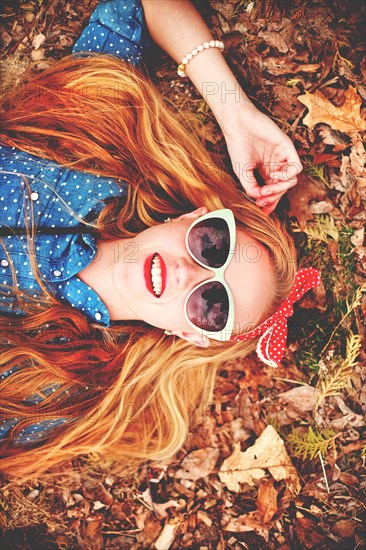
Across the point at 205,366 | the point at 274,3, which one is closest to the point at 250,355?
the point at 205,366

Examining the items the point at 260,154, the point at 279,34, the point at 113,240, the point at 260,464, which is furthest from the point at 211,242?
the point at 260,464

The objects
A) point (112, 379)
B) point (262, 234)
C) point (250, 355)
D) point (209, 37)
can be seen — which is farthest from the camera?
point (250, 355)

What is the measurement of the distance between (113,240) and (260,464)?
1.78m

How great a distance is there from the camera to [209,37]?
292cm

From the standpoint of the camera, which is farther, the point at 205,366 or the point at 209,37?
the point at 205,366

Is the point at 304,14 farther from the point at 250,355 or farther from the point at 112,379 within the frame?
the point at 112,379

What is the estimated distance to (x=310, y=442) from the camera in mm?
3055

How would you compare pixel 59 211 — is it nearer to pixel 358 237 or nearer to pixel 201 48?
pixel 201 48

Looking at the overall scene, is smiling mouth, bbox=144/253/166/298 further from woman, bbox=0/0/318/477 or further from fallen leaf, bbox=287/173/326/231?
Answer: fallen leaf, bbox=287/173/326/231

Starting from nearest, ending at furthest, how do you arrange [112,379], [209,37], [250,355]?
1. [209,37]
2. [112,379]
3. [250,355]

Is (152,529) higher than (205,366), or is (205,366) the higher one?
(205,366)

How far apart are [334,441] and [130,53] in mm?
2795

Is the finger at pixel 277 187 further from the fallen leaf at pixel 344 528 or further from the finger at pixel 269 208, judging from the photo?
the fallen leaf at pixel 344 528

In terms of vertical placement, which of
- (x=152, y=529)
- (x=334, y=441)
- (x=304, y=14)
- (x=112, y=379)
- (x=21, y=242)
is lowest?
(x=152, y=529)
